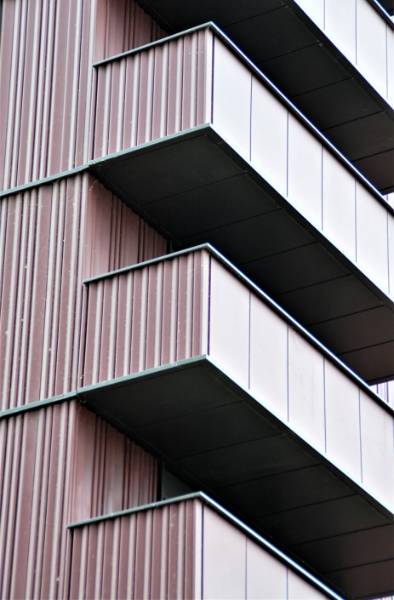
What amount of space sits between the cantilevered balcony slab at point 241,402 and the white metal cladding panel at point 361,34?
604 centimetres

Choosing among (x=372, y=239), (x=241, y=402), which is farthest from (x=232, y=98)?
(x=241, y=402)

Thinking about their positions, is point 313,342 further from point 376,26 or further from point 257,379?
point 376,26

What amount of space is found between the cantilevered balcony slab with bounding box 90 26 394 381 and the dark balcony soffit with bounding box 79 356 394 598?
3.53 m

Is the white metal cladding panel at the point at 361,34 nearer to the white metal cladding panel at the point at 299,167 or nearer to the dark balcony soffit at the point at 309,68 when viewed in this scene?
the dark balcony soffit at the point at 309,68

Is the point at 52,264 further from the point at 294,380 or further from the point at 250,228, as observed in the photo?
the point at 294,380

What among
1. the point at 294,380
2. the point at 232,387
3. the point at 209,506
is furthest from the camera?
the point at 294,380

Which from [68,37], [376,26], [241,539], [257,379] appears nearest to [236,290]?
[257,379]

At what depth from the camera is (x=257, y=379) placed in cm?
2811

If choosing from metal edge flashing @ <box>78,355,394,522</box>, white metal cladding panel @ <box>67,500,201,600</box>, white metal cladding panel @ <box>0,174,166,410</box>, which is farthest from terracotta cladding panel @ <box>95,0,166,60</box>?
white metal cladding panel @ <box>67,500,201,600</box>

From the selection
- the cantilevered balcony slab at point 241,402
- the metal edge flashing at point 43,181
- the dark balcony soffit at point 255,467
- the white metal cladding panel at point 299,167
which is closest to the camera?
the cantilevered balcony slab at point 241,402

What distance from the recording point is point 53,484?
27828 millimetres

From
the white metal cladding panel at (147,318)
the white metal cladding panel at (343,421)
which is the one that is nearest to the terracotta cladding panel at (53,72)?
the white metal cladding panel at (147,318)

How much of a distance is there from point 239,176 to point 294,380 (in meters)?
3.03

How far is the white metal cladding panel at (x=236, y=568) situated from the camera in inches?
1021
